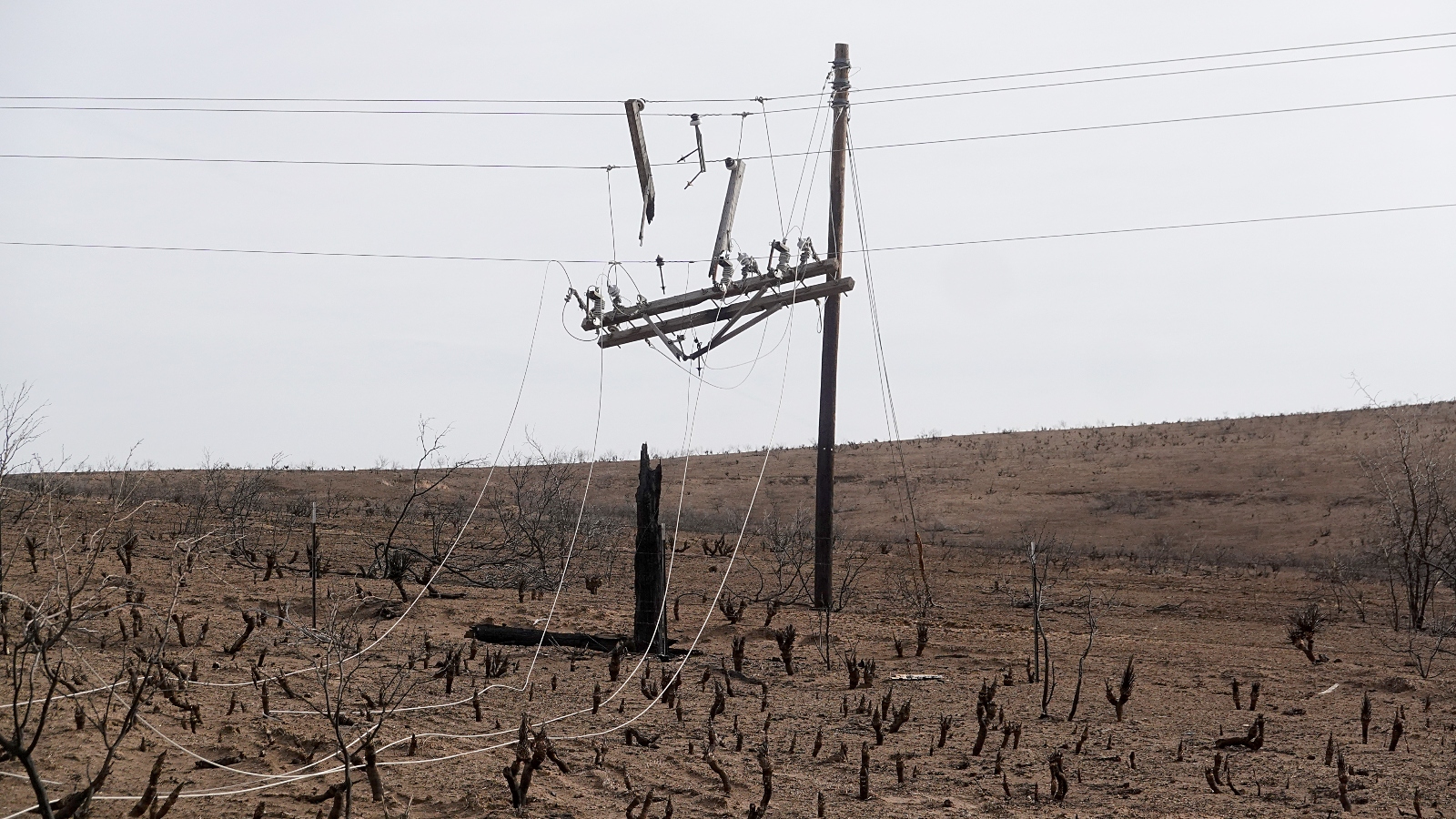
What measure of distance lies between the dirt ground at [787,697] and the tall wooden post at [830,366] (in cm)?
89

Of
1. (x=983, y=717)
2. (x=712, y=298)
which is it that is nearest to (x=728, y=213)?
(x=712, y=298)

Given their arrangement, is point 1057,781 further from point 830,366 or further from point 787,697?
point 830,366

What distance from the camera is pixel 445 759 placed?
772 centimetres

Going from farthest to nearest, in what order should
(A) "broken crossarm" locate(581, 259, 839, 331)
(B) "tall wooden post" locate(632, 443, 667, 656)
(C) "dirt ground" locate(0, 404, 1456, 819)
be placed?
(A) "broken crossarm" locate(581, 259, 839, 331), (B) "tall wooden post" locate(632, 443, 667, 656), (C) "dirt ground" locate(0, 404, 1456, 819)

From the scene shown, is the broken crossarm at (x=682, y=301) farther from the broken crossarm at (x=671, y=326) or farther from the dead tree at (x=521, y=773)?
the dead tree at (x=521, y=773)

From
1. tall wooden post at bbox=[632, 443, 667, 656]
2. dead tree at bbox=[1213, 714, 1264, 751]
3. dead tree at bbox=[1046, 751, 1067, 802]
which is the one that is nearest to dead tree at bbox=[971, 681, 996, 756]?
dead tree at bbox=[1046, 751, 1067, 802]

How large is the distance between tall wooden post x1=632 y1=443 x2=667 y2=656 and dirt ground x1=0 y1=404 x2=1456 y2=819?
366 mm

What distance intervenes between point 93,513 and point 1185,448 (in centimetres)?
4024

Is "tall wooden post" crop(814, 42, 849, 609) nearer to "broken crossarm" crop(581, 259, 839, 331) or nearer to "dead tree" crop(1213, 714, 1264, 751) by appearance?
"broken crossarm" crop(581, 259, 839, 331)

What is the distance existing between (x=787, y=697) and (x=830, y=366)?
19.7 ft

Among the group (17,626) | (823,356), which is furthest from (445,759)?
(823,356)

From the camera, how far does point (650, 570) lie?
1172 centimetres

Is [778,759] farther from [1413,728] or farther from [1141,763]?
[1413,728]

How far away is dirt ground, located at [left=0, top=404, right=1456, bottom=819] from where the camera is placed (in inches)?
289
